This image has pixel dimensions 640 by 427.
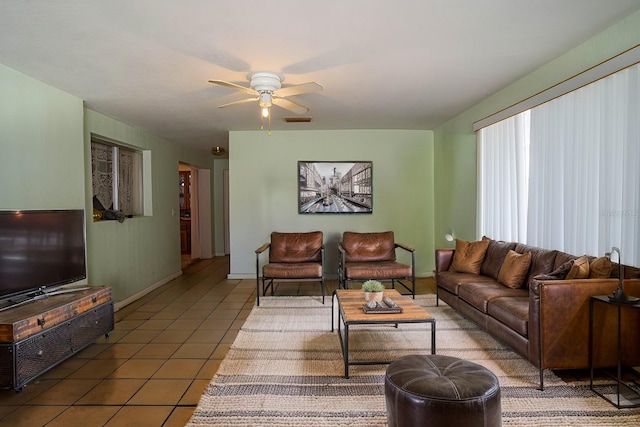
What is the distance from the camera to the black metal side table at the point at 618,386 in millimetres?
2053

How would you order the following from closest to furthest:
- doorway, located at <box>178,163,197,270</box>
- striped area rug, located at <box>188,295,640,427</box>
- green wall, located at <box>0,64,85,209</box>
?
1. striped area rug, located at <box>188,295,640,427</box>
2. green wall, located at <box>0,64,85,209</box>
3. doorway, located at <box>178,163,197,270</box>

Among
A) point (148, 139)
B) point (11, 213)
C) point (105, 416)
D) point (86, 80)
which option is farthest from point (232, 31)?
point (148, 139)

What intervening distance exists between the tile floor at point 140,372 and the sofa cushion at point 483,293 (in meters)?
2.11

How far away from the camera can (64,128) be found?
332cm

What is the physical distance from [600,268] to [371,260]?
2683mm

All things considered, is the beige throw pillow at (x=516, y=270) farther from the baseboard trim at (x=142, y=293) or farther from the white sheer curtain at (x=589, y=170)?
the baseboard trim at (x=142, y=293)

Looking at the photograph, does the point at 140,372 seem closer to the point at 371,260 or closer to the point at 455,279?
the point at 455,279

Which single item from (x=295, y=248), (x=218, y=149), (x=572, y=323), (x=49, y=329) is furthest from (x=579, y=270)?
(x=218, y=149)

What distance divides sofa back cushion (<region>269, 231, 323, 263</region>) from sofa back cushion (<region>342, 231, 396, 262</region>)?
1.28ft

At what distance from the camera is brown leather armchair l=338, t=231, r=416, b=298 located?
4.22 metres

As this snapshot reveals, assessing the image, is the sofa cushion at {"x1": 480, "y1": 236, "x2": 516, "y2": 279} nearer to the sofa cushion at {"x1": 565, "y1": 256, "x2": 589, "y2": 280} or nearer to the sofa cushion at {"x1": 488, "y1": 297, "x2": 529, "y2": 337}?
the sofa cushion at {"x1": 488, "y1": 297, "x2": 529, "y2": 337}

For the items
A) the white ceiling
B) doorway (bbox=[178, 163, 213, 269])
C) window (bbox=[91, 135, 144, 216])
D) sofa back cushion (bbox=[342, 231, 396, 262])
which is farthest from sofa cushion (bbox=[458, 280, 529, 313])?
doorway (bbox=[178, 163, 213, 269])

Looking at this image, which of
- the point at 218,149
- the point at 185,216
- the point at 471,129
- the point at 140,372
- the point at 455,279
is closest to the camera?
the point at 140,372

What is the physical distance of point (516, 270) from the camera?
3.10 meters
